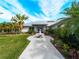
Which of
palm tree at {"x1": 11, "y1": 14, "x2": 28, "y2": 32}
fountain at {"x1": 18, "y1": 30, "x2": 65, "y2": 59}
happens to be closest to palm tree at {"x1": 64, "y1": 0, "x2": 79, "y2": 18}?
fountain at {"x1": 18, "y1": 30, "x2": 65, "y2": 59}

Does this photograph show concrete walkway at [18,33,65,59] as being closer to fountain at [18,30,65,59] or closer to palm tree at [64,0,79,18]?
fountain at [18,30,65,59]

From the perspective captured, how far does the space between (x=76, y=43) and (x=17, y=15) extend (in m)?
54.5

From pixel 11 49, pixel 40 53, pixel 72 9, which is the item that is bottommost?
pixel 11 49

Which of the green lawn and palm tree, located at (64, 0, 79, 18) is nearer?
the green lawn

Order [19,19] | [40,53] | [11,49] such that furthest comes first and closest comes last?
[19,19] → [11,49] → [40,53]

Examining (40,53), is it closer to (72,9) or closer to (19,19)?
Answer: (72,9)

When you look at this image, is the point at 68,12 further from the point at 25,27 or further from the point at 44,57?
the point at 25,27

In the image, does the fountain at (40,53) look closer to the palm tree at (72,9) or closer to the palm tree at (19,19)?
the palm tree at (72,9)

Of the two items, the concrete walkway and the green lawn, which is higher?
the concrete walkway

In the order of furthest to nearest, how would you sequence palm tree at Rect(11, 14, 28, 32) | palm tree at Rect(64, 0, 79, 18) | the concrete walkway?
palm tree at Rect(11, 14, 28, 32)
palm tree at Rect(64, 0, 79, 18)
the concrete walkway

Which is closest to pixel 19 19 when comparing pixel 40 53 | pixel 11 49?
pixel 11 49

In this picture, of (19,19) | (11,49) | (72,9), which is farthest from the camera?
(19,19)

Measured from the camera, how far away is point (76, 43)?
45.3 feet

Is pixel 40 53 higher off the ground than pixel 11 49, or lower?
higher
